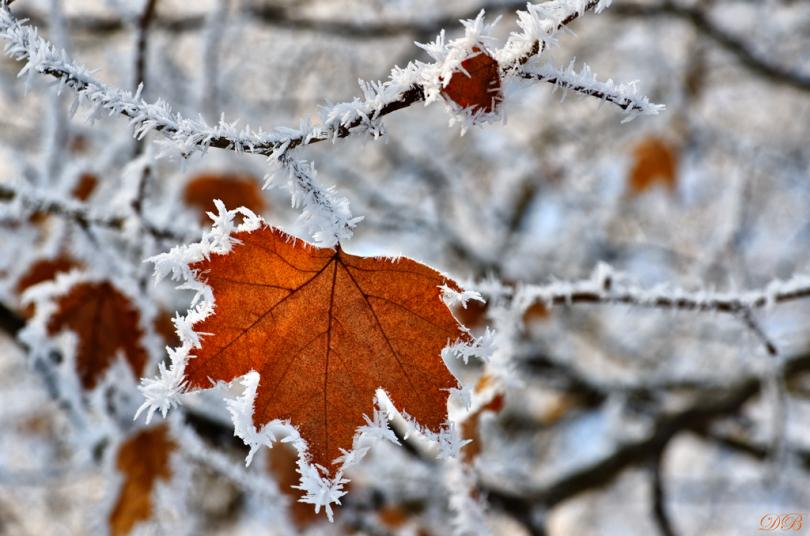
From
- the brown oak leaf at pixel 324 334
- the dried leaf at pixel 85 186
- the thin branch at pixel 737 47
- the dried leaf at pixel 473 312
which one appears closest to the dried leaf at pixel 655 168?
the thin branch at pixel 737 47

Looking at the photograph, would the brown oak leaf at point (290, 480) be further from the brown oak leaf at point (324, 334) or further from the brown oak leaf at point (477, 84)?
the brown oak leaf at point (477, 84)

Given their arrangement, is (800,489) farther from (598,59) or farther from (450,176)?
(598,59)

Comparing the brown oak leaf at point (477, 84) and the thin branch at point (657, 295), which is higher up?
the thin branch at point (657, 295)

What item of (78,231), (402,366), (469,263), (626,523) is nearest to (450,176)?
(469,263)

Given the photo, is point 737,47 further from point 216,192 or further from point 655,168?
point 216,192

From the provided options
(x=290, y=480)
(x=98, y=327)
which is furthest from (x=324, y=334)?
(x=290, y=480)

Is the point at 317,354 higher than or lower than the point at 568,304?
lower
